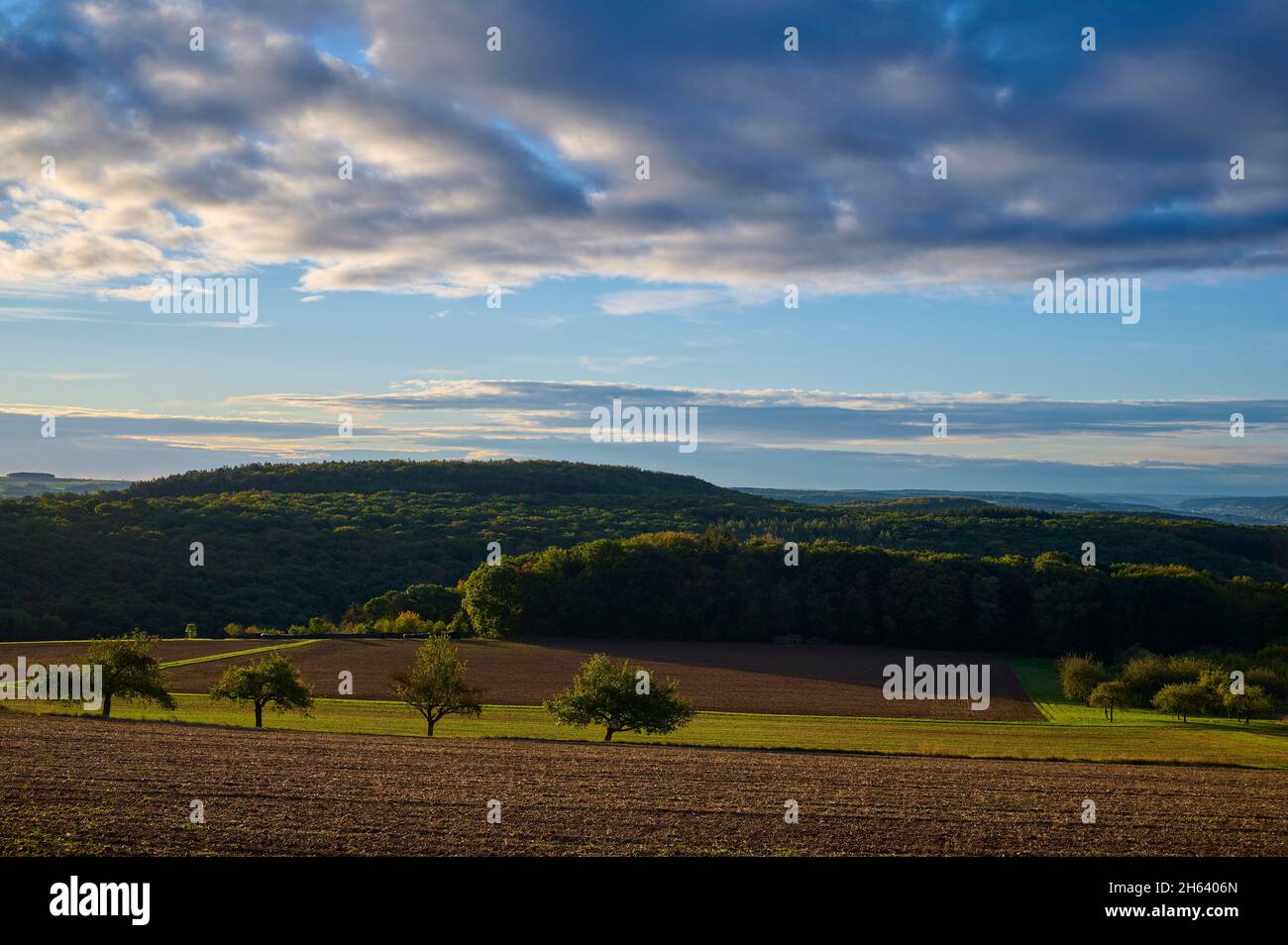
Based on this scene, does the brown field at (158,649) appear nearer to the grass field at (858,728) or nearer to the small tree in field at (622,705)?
the grass field at (858,728)

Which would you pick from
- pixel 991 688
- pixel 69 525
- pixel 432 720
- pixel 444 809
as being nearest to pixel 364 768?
pixel 444 809

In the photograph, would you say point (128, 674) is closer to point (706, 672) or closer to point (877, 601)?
point (706, 672)

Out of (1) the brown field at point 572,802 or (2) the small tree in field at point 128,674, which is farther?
(2) the small tree in field at point 128,674

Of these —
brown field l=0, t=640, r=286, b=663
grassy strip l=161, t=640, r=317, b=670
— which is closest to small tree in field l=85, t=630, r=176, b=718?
brown field l=0, t=640, r=286, b=663

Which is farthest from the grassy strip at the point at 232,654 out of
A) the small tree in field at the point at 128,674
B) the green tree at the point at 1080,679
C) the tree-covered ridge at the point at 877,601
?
the green tree at the point at 1080,679

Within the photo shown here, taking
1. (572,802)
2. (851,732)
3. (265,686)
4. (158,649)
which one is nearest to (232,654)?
(158,649)
